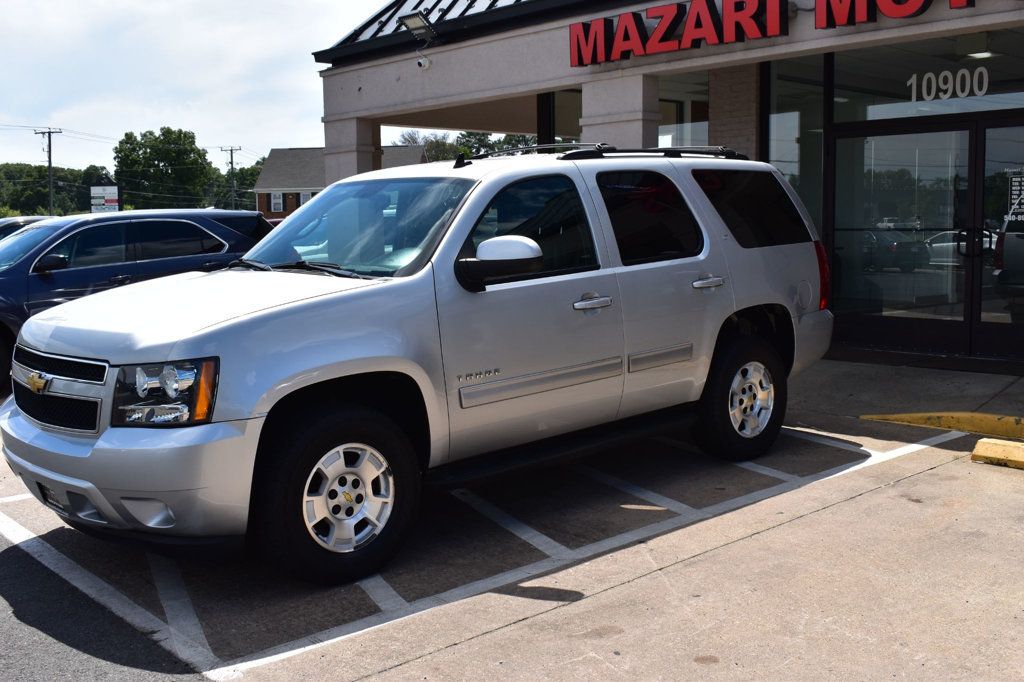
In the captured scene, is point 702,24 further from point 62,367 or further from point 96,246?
point 62,367

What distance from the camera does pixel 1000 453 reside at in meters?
6.93

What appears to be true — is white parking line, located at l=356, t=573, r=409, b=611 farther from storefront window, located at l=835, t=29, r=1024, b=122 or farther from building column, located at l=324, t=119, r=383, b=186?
building column, located at l=324, t=119, r=383, b=186

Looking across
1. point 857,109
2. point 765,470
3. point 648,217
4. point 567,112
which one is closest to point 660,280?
point 648,217

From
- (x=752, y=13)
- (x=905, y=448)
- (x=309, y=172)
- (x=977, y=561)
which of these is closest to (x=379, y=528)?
(x=977, y=561)

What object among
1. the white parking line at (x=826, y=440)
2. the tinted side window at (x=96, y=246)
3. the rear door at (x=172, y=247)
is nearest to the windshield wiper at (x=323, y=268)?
the white parking line at (x=826, y=440)

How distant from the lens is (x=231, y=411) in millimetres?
4469

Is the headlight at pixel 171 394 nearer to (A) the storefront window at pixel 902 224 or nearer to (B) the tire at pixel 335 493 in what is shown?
(B) the tire at pixel 335 493

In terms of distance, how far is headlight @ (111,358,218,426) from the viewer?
175 inches

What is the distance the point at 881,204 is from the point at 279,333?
8353 mm

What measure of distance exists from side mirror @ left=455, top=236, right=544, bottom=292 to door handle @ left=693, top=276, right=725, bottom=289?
4.94 ft

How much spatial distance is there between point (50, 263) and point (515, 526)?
7186mm

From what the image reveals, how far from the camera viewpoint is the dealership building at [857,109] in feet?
33.2

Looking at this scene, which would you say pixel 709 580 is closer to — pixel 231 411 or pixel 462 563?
pixel 462 563

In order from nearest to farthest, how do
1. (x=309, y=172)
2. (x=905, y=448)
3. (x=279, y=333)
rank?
(x=279, y=333) → (x=905, y=448) → (x=309, y=172)
